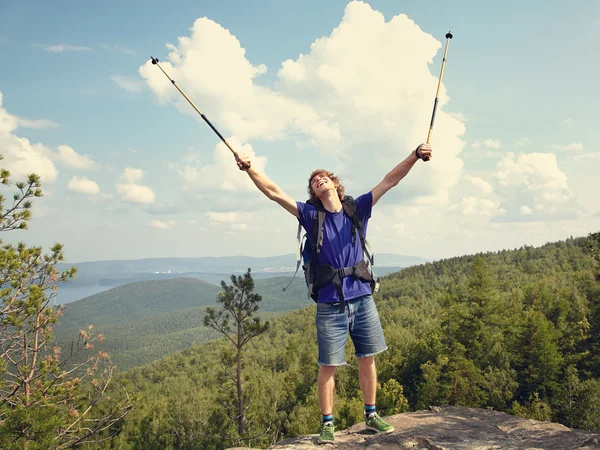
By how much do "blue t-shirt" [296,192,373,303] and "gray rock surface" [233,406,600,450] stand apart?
1704 mm

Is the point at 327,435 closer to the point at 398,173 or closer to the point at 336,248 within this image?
the point at 336,248

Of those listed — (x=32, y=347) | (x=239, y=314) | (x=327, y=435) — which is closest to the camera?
(x=327, y=435)

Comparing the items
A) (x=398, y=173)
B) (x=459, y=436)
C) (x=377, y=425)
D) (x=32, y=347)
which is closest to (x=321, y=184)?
(x=398, y=173)

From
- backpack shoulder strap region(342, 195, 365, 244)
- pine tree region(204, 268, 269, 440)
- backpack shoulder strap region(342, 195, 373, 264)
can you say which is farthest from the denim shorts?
pine tree region(204, 268, 269, 440)

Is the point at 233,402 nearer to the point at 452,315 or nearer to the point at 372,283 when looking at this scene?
the point at 372,283

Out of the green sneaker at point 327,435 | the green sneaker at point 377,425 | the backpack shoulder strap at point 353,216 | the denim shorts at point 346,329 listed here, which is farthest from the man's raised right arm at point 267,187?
the green sneaker at point 377,425

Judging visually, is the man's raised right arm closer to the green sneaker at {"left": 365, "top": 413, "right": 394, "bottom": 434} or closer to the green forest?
the green sneaker at {"left": 365, "top": 413, "right": 394, "bottom": 434}

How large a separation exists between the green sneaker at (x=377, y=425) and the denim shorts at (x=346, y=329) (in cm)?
92

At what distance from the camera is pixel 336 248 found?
163 inches

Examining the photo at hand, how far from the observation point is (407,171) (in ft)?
14.5

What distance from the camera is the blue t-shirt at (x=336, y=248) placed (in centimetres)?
406

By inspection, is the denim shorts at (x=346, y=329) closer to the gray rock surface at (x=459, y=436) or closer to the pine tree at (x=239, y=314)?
the gray rock surface at (x=459, y=436)

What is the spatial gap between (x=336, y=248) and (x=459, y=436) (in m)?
2.77

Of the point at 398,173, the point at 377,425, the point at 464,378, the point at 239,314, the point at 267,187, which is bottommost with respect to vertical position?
the point at 464,378
